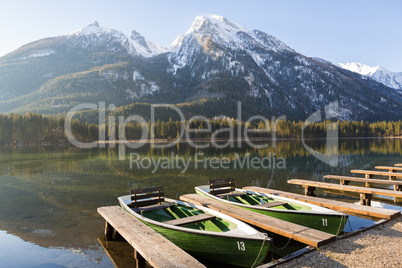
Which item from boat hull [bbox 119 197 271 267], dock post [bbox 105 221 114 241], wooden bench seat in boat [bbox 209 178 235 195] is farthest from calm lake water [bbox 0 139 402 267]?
wooden bench seat in boat [bbox 209 178 235 195]

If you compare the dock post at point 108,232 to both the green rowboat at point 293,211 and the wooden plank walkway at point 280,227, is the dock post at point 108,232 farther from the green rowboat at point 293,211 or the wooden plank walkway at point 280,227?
the green rowboat at point 293,211

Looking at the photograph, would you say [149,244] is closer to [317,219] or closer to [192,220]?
[192,220]

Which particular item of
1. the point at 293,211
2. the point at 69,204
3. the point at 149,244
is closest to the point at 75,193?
the point at 69,204

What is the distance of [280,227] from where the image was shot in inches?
456

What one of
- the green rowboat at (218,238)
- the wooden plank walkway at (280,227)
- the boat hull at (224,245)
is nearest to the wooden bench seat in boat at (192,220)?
the green rowboat at (218,238)

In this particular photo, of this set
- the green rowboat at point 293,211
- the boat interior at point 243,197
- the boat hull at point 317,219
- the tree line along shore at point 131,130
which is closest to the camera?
the boat hull at point 317,219

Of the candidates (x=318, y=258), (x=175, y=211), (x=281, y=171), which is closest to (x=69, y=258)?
(x=175, y=211)

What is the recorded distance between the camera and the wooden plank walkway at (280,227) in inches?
408

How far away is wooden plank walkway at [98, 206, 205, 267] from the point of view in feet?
27.5

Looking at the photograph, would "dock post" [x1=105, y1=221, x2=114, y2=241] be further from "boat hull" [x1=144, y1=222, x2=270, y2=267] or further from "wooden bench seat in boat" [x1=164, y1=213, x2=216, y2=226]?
"boat hull" [x1=144, y1=222, x2=270, y2=267]

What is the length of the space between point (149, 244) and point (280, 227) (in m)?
5.70

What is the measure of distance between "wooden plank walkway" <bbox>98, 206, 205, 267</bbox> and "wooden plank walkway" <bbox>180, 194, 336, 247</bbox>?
462cm

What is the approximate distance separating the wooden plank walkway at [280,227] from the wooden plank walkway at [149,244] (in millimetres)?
4622

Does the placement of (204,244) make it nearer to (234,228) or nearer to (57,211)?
(234,228)
